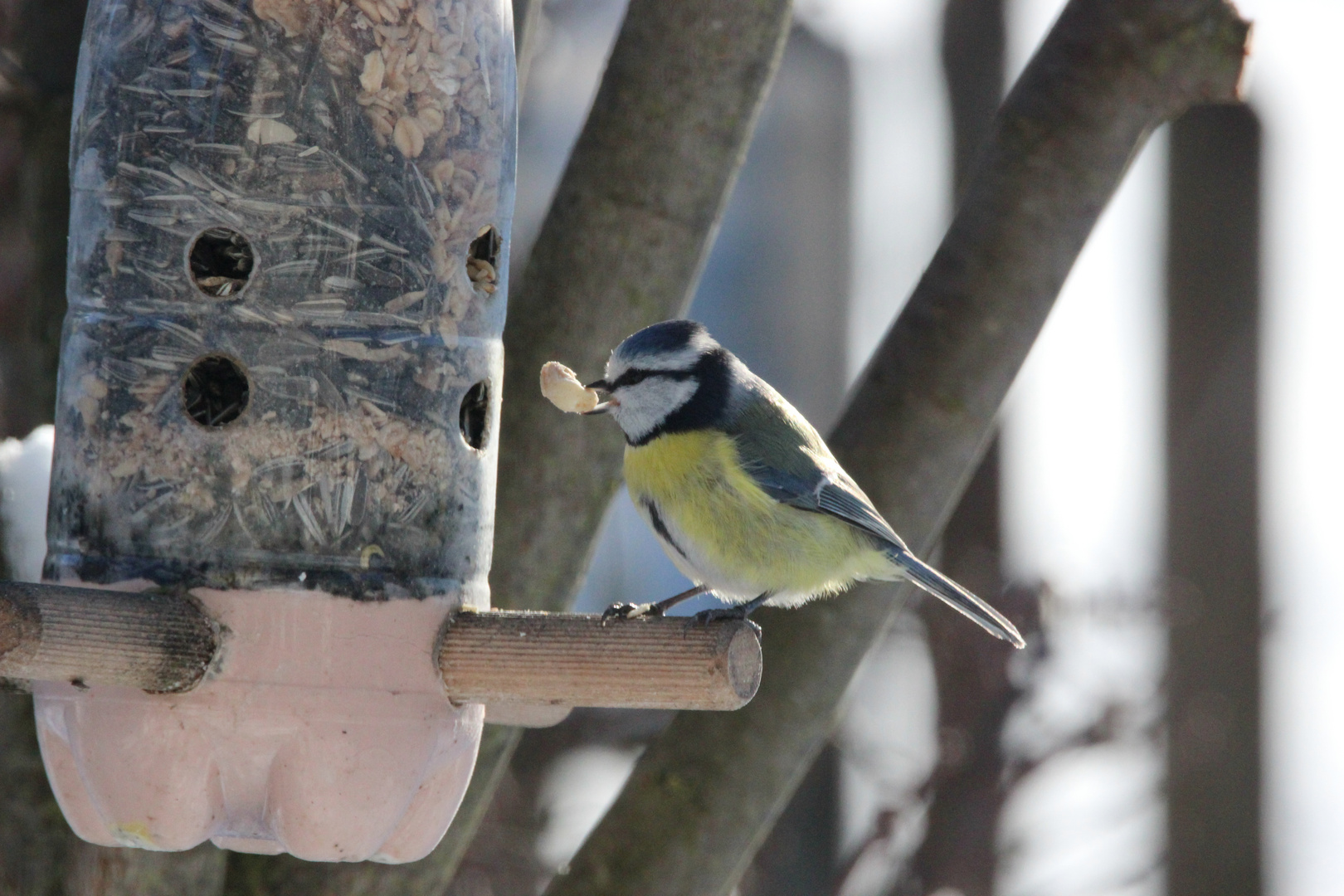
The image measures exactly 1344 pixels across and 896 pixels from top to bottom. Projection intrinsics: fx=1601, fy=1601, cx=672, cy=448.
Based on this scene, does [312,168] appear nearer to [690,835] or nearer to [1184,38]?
[690,835]

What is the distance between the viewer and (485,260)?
2.83 m

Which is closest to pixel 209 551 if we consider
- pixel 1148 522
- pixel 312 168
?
pixel 312 168

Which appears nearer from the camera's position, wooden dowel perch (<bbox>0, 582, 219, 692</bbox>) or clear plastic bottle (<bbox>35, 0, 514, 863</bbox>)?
wooden dowel perch (<bbox>0, 582, 219, 692</bbox>)

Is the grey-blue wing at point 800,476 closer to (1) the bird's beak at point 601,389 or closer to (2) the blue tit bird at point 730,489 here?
(2) the blue tit bird at point 730,489

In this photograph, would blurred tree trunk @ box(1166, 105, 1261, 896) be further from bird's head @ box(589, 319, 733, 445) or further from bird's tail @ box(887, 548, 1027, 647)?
bird's head @ box(589, 319, 733, 445)

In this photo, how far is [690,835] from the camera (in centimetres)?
316

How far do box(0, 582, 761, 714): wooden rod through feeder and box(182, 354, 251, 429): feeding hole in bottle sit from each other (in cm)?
32

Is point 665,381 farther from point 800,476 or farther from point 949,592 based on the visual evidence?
point 949,592

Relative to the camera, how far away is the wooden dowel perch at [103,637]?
6.89 ft

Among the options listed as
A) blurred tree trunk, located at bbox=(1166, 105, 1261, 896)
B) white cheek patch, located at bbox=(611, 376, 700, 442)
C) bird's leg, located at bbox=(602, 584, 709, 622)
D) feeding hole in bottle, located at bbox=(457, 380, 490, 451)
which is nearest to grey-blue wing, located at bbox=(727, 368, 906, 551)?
white cheek patch, located at bbox=(611, 376, 700, 442)

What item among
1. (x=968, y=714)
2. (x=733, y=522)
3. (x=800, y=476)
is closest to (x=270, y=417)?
(x=733, y=522)

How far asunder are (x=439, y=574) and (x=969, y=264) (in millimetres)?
1288

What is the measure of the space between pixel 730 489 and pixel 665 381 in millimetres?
249

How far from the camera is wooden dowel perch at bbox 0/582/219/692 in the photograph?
2102mm
